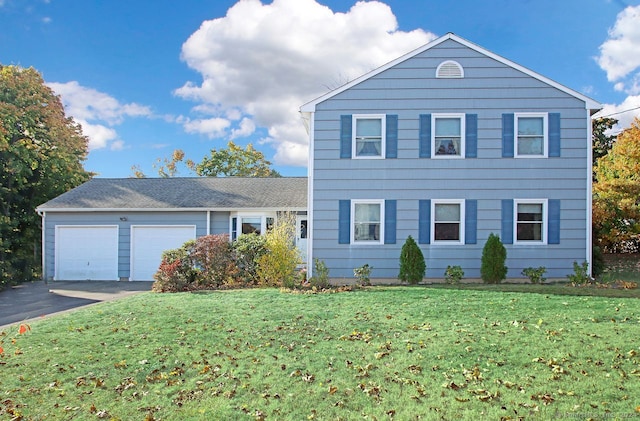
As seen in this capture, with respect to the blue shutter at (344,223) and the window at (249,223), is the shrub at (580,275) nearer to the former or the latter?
the blue shutter at (344,223)

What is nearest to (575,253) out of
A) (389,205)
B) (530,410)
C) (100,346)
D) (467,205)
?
(467,205)

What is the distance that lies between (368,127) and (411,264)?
4.31 m

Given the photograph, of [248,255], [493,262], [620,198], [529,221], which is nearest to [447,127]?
[529,221]

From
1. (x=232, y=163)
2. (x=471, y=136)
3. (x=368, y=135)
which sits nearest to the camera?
(x=471, y=136)

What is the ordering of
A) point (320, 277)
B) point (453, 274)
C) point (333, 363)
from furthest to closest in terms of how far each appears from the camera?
point (453, 274), point (320, 277), point (333, 363)

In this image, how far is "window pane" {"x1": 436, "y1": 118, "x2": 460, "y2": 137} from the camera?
43.8 feet

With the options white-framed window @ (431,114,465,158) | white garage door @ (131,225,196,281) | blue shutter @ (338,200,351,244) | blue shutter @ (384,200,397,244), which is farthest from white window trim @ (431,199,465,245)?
white garage door @ (131,225,196,281)

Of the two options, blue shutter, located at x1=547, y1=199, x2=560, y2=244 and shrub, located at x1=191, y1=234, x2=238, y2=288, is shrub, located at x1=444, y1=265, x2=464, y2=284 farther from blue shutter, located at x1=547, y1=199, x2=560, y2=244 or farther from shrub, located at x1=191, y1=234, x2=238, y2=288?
shrub, located at x1=191, y1=234, x2=238, y2=288

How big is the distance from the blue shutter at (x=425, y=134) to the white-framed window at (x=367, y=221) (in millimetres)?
2024

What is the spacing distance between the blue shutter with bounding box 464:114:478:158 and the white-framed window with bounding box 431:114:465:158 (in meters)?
0.14

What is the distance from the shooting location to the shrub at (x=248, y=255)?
508 inches

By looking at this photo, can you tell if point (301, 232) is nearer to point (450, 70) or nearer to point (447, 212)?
point (447, 212)

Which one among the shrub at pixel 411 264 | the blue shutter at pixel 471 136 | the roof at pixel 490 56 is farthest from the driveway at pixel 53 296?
the blue shutter at pixel 471 136

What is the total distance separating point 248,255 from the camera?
13.0 meters
